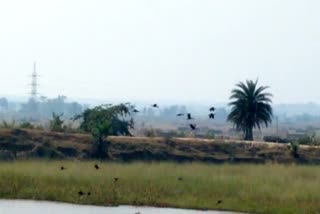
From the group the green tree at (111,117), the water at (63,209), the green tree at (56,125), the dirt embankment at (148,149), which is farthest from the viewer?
the green tree at (111,117)

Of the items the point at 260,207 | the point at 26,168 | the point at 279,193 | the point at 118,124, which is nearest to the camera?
the point at 260,207

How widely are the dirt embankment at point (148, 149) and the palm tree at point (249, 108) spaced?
10.3 metres

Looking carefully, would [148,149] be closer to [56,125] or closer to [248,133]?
[56,125]

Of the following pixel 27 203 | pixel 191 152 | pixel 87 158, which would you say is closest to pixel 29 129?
pixel 87 158

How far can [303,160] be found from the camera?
1545 inches

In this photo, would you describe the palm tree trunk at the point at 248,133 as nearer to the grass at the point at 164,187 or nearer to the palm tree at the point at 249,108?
the palm tree at the point at 249,108

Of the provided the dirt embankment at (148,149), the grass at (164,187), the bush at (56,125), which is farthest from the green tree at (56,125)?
the grass at (164,187)

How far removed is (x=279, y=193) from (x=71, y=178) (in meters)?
7.07

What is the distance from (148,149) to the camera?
38688 mm

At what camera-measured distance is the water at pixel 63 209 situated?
71.6 ft

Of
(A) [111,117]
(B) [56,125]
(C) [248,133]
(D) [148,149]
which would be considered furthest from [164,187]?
(C) [248,133]

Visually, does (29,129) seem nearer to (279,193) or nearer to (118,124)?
(118,124)

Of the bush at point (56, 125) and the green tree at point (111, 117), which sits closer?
the bush at point (56, 125)

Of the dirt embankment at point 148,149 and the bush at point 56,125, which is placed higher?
the bush at point 56,125
